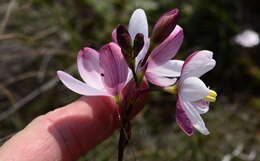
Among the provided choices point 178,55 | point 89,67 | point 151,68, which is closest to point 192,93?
point 151,68

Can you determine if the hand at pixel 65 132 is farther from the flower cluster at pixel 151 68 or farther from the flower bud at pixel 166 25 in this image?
the flower bud at pixel 166 25

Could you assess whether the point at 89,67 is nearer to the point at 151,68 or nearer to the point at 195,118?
the point at 151,68

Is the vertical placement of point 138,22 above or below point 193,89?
above

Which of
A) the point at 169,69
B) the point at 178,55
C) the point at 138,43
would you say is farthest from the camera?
the point at 178,55

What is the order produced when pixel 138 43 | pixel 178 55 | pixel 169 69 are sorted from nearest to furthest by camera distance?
pixel 138 43
pixel 169 69
pixel 178 55

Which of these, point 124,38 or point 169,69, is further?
point 169,69

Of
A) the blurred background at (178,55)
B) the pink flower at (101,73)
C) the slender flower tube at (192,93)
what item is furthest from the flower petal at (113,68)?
the blurred background at (178,55)
